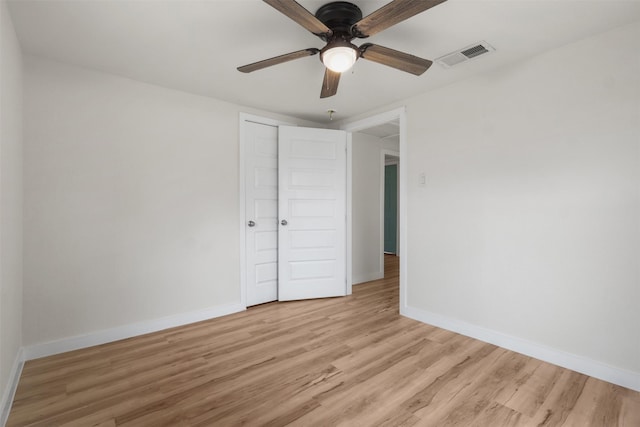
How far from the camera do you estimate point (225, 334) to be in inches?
111

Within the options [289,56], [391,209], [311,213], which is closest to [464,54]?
[289,56]

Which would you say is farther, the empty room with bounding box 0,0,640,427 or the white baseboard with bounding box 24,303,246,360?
the white baseboard with bounding box 24,303,246,360

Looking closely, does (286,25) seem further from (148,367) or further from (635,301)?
(635,301)

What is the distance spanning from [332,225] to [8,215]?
117 inches

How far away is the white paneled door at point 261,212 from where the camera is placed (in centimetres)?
359

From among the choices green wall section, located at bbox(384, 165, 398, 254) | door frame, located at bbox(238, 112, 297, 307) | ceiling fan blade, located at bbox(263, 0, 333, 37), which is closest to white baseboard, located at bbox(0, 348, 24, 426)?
door frame, located at bbox(238, 112, 297, 307)

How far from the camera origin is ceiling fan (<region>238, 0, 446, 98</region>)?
4.79 ft

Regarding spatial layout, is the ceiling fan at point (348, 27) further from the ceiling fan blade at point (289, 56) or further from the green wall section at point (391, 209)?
the green wall section at point (391, 209)

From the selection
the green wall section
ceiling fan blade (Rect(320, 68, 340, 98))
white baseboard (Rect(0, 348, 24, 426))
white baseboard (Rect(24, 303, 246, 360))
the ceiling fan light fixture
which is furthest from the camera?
the green wall section

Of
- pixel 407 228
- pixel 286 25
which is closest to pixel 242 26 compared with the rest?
pixel 286 25

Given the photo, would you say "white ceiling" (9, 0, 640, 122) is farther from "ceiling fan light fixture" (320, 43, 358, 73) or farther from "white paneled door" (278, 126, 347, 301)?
"white paneled door" (278, 126, 347, 301)

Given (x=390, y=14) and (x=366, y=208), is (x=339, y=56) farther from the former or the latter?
(x=366, y=208)

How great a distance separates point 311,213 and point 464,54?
7.62ft

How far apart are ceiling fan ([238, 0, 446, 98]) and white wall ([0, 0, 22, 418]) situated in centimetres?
140
